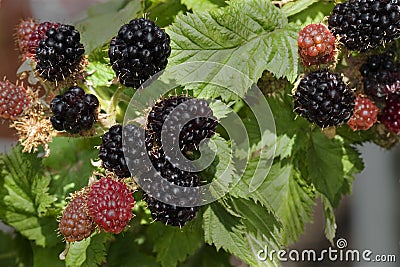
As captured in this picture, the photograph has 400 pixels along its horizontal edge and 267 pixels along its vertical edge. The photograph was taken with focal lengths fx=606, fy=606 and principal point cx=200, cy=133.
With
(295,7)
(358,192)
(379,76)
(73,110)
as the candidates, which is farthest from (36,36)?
(358,192)

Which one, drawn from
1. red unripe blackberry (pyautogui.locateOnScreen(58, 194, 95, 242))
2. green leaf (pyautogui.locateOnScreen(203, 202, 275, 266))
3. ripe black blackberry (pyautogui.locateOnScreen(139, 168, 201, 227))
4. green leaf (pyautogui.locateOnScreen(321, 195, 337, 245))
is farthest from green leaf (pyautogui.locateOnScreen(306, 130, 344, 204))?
red unripe blackberry (pyautogui.locateOnScreen(58, 194, 95, 242))

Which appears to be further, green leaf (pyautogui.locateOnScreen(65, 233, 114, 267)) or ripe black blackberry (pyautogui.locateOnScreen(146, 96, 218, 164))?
green leaf (pyautogui.locateOnScreen(65, 233, 114, 267))

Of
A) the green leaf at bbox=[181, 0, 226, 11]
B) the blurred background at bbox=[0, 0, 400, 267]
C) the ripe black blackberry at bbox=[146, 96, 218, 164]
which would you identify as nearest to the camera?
the ripe black blackberry at bbox=[146, 96, 218, 164]

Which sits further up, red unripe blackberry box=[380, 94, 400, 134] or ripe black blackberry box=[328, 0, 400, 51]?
ripe black blackberry box=[328, 0, 400, 51]

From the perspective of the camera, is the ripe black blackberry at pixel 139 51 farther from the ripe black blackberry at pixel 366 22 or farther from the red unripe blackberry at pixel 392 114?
the red unripe blackberry at pixel 392 114

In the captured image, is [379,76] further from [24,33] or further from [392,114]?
[24,33]

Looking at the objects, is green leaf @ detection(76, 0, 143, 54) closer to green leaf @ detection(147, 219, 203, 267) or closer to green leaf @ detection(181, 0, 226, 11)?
green leaf @ detection(181, 0, 226, 11)

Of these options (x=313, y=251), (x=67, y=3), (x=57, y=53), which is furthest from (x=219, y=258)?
(x=67, y=3)

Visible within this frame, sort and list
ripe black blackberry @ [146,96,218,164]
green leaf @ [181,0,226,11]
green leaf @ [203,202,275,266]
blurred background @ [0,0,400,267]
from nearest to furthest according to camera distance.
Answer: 1. ripe black blackberry @ [146,96,218,164]
2. green leaf @ [203,202,275,266]
3. green leaf @ [181,0,226,11]
4. blurred background @ [0,0,400,267]
